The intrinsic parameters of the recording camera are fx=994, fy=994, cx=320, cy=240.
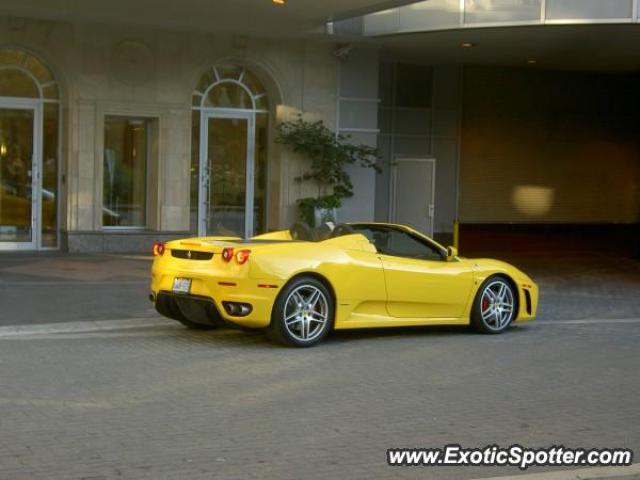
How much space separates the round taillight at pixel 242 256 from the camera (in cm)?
951

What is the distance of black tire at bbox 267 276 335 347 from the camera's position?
961 cm

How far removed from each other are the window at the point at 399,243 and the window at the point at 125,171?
32.4 ft

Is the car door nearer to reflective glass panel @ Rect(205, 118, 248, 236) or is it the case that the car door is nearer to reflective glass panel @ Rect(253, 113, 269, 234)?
reflective glass panel @ Rect(205, 118, 248, 236)

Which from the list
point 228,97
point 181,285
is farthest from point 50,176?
point 181,285

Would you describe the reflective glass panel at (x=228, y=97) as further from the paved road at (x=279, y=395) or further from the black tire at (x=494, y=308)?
the black tire at (x=494, y=308)

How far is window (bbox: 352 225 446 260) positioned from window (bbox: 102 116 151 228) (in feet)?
32.4

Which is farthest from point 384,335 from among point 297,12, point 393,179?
point 393,179

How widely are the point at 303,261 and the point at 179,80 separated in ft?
35.8

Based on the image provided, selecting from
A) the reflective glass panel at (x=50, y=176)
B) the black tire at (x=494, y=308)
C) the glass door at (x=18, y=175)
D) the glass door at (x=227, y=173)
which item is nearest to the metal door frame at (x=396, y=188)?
the glass door at (x=227, y=173)

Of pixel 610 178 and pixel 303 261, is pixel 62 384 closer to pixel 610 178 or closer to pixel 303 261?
pixel 303 261

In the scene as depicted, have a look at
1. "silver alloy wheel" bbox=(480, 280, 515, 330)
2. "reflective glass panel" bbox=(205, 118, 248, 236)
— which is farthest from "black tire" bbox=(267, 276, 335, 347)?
"reflective glass panel" bbox=(205, 118, 248, 236)

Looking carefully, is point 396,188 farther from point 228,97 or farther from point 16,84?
point 16,84

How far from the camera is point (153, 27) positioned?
19391 mm

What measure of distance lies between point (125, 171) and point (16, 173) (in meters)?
2.13
